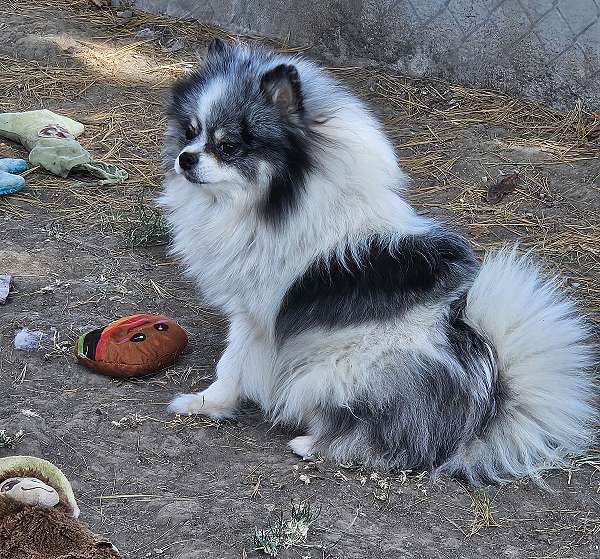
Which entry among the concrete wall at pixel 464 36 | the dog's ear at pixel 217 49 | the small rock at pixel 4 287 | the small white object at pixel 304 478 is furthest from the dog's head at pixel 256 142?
the concrete wall at pixel 464 36

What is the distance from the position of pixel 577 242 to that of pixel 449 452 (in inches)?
75.3

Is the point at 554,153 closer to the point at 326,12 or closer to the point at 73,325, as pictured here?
the point at 326,12

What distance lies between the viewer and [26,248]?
438 centimetres

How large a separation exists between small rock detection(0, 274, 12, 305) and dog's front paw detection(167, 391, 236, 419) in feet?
3.18

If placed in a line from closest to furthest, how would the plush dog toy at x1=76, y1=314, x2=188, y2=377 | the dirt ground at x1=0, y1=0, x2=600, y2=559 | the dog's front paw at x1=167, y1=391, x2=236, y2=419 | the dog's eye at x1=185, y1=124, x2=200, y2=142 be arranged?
1. the dirt ground at x1=0, y1=0, x2=600, y2=559
2. the dog's eye at x1=185, y1=124, x2=200, y2=142
3. the dog's front paw at x1=167, y1=391, x2=236, y2=419
4. the plush dog toy at x1=76, y1=314, x2=188, y2=377

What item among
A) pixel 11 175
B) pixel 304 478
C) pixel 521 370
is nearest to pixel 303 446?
pixel 304 478

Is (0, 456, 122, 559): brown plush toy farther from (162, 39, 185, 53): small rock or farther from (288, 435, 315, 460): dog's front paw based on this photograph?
(162, 39, 185, 53): small rock

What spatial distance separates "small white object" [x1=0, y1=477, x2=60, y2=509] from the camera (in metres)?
2.35

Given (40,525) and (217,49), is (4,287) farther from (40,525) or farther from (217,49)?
(40,525)

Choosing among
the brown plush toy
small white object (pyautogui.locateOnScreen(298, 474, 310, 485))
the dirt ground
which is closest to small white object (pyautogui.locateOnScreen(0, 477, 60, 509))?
the brown plush toy

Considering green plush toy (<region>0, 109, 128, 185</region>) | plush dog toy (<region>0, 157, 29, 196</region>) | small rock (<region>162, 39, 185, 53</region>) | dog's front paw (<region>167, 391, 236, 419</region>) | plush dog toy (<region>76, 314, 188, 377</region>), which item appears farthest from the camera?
small rock (<region>162, 39, 185, 53</region>)

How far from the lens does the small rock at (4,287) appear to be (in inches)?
154

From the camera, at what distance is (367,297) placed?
3.06 m

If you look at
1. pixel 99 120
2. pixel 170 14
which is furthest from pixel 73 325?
pixel 170 14
